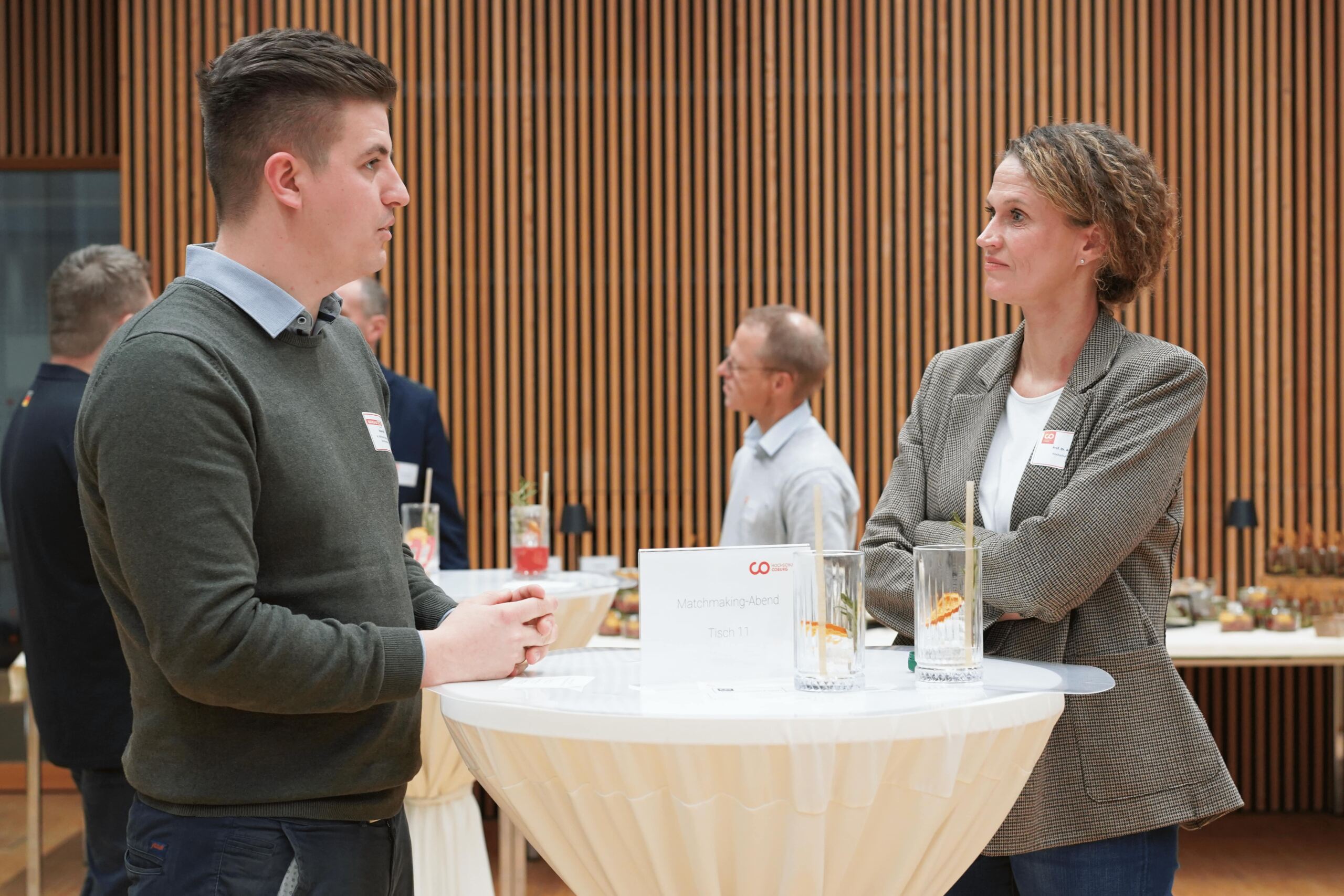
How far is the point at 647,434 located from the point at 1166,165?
111 inches

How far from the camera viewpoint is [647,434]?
6215 mm

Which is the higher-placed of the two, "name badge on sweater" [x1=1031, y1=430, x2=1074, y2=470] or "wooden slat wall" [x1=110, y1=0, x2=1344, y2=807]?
"wooden slat wall" [x1=110, y1=0, x2=1344, y2=807]

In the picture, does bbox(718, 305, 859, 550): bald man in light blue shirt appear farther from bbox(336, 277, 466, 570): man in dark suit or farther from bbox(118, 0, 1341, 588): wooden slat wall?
bbox(118, 0, 1341, 588): wooden slat wall

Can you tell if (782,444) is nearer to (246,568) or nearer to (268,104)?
(268,104)

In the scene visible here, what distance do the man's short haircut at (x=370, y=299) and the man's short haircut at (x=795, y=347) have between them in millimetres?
1392

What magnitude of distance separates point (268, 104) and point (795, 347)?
9.17ft

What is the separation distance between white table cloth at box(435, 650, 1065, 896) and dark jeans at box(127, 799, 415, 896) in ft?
0.67

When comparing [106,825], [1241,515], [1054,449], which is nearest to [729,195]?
[1241,515]

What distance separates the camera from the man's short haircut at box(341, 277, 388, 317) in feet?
15.3

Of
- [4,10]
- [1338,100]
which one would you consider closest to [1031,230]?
[1338,100]

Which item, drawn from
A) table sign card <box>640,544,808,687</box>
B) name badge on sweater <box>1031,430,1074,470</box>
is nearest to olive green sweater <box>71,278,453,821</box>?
table sign card <box>640,544,808,687</box>

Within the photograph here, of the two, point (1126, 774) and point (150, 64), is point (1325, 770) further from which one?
point (150, 64)

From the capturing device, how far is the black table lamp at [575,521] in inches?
236

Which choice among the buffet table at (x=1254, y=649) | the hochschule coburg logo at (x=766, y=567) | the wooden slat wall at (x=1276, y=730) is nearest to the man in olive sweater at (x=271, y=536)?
the hochschule coburg logo at (x=766, y=567)
